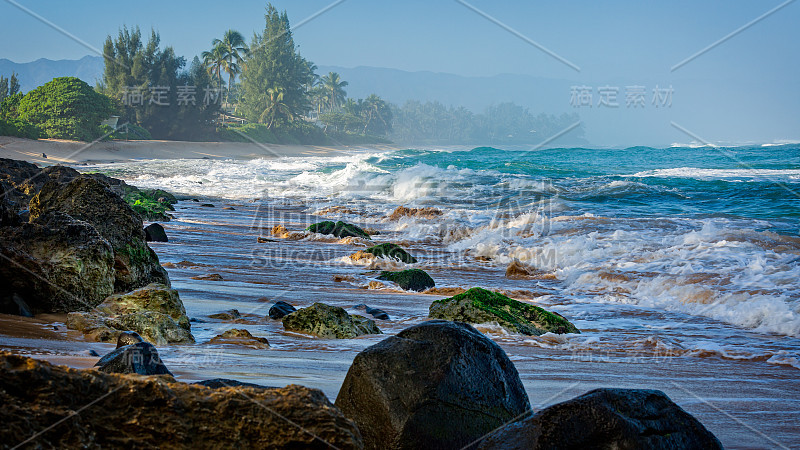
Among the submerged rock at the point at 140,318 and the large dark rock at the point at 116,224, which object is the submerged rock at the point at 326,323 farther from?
the large dark rock at the point at 116,224

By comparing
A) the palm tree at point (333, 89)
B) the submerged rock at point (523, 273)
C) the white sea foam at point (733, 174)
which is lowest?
the submerged rock at point (523, 273)

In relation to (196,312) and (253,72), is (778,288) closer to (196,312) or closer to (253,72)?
(196,312)

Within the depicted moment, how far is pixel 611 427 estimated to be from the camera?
1.88m

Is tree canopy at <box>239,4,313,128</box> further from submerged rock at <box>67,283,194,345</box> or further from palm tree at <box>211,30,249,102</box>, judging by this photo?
submerged rock at <box>67,283,194,345</box>

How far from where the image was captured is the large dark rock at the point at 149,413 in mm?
1356

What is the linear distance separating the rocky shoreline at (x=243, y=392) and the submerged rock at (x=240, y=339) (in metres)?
0.01

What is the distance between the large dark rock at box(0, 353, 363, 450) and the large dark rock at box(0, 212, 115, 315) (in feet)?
9.92

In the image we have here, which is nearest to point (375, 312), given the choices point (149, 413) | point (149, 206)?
point (149, 413)

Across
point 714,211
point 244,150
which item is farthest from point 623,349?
point 244,150

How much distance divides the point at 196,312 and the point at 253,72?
8465 centimetres

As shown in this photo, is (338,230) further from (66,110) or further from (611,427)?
(66,110)

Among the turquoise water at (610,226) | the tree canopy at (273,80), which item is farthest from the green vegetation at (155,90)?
the turquoise water at (610,226)

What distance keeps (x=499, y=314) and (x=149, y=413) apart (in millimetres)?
3882

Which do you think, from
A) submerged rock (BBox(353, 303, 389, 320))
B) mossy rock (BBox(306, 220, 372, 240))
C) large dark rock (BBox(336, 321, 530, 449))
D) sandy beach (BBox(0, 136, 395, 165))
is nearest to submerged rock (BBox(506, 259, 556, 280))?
submerged rock (BBox(353, 303, 389, 320))
